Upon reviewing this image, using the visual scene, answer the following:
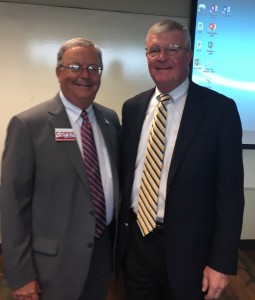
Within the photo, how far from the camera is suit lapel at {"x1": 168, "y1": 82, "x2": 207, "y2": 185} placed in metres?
1.30

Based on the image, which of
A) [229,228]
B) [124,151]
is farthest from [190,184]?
[124,151]

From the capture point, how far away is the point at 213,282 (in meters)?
1.36

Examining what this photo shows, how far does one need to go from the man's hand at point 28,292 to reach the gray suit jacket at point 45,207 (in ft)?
0.11

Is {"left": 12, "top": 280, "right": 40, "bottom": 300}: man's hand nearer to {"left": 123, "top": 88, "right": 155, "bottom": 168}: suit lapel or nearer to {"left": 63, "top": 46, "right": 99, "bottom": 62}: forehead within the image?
{"left": 123, "top": 88, "right": 155, "bottom": 168}: suit lapel

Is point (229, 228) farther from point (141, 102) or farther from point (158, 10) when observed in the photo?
point (158, 10)

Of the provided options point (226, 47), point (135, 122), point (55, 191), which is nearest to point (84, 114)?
point (135, 122)

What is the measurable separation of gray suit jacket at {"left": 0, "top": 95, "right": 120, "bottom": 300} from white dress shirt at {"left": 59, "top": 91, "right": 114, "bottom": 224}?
50 mm

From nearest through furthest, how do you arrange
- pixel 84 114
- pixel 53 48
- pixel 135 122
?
pixel 84 114
pixel 135 122
pixel 53 48

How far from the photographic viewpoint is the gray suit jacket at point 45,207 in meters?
1.25

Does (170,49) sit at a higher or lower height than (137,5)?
lower

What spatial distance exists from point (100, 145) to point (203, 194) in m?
0.57

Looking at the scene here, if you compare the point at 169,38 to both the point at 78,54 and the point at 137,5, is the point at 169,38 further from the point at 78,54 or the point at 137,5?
the point at 137,5

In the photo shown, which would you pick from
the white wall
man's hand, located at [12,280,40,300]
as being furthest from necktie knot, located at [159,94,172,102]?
the white wall

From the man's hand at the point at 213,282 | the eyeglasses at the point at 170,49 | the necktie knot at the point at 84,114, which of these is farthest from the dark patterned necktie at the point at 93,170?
the man's hand at the point at 213,282
